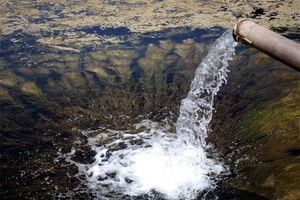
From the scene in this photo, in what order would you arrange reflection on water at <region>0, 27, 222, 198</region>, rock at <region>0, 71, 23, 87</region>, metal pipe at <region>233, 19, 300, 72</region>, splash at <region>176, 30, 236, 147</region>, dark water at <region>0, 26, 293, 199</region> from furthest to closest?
rock at <region>0, 71, 23, 87</region> < splash at <region>176, 30, 236, 147</region> < reflection on water at <region>0, 27, 222, 198</region> < dark water at <region>0, 26, 293, 199</region> < metal pipe at <region>233, 19, 300, 72</region>

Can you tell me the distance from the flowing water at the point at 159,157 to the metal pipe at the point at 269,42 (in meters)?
1.86

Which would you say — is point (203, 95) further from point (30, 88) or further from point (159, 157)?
point (30, 88)

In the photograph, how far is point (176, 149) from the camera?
5.01m

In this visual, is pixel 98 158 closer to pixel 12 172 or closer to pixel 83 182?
pixel 83 182

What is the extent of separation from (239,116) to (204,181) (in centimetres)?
122

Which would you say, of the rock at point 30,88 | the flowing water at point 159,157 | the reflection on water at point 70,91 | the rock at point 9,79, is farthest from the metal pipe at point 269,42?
the rock at point 9,79

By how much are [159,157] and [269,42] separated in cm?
257

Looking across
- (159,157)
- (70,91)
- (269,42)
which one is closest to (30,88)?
(70,91)

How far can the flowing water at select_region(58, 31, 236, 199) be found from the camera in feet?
14.1

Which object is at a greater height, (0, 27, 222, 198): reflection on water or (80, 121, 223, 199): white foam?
(0, 27, 222, 198): reflection on water

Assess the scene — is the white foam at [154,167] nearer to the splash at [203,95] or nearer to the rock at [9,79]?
the splash at [203,95]

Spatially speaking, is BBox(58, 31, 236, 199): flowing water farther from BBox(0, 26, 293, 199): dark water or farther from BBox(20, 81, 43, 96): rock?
BBox(20, 81, 43, 96): rock

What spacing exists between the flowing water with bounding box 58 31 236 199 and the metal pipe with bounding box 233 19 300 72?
1.86 meters

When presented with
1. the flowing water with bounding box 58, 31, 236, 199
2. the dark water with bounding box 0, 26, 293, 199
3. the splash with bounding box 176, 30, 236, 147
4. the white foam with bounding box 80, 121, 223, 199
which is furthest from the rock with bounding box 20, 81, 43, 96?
the splash with bounding box 176, 30, 236, 147
